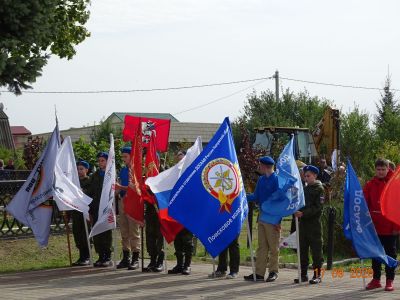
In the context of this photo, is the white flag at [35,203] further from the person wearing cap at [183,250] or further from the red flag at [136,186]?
the person wearing cap at [183,250]

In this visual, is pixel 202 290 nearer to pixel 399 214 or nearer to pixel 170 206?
pixel 170 206

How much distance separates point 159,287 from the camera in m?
11.7

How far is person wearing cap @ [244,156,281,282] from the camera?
12.0 m

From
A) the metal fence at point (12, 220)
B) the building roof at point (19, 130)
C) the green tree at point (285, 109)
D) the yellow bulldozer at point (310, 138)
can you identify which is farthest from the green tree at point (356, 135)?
the building roof at point (19, 130)

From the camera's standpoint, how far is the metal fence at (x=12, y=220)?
16875 millimetres

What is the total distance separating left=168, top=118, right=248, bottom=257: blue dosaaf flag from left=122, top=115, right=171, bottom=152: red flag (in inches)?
77.6

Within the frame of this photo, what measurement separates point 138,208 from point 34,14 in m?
3.85

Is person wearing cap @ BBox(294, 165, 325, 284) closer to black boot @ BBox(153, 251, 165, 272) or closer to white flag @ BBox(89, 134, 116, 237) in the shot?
black boot @ BBox(153, 251, 165, 272)

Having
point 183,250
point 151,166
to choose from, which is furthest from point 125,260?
point 151,166

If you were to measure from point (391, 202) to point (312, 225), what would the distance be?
1448mm

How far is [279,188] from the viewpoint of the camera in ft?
38.9

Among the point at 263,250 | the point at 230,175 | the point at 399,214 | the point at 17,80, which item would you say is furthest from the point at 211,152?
the point at 17,80
